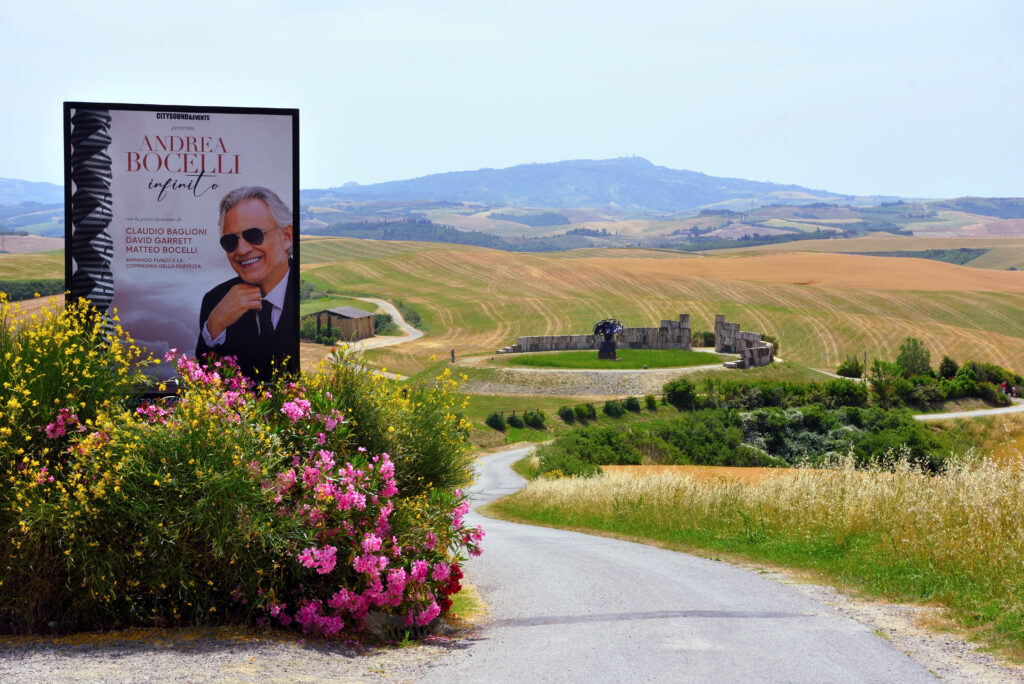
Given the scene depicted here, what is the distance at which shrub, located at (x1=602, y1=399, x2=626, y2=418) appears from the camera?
59.4 meters

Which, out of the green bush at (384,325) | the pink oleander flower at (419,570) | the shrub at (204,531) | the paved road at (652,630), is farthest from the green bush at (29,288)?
the pink oleander flower at (419,570)

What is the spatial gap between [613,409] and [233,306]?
47581 millimetres

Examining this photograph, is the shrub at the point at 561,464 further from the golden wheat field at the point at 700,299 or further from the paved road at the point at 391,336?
the paved road at the point at 391,336

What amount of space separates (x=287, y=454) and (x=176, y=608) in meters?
1.74

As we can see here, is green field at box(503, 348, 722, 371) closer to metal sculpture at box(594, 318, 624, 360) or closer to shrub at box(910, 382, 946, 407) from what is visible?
metal sculpture at box(594, 318, 624, 360)

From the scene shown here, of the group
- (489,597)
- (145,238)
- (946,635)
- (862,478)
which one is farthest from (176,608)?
(862,478)

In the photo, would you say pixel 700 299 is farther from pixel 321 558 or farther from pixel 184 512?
pixel 184 512

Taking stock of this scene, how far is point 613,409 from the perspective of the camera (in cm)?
5962

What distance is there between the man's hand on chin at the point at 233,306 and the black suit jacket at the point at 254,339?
0.17 ft

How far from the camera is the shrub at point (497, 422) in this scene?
58.2 m

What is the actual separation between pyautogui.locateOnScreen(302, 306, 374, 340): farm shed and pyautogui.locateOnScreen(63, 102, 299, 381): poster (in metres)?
86.1

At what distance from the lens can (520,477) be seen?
42.8 metres

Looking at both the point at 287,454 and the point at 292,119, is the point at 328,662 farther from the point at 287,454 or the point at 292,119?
the point at 292,119

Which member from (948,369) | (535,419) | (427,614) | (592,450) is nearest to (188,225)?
(427,614)
